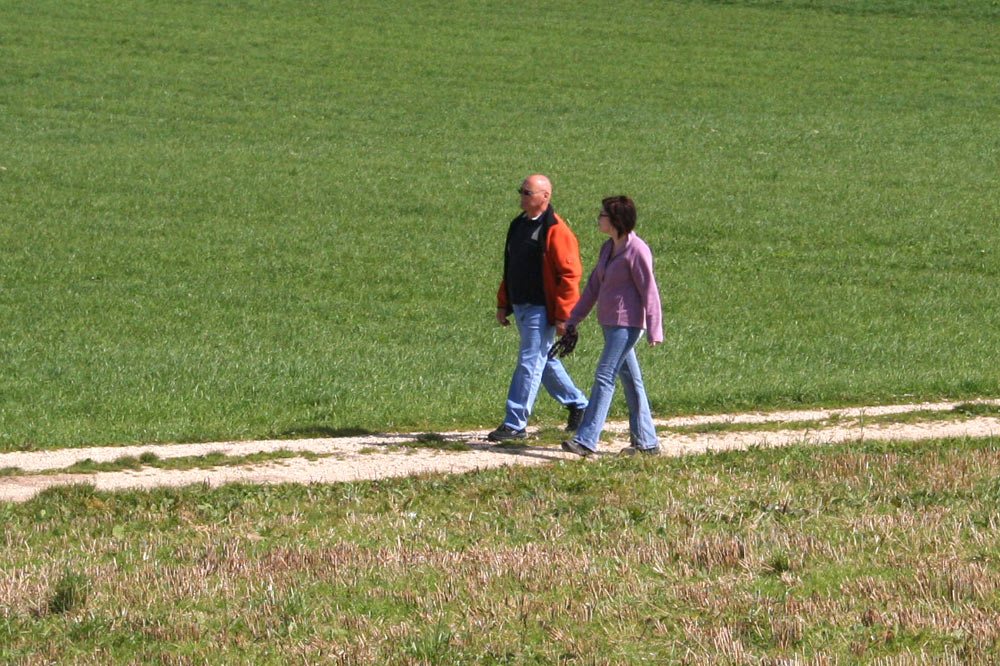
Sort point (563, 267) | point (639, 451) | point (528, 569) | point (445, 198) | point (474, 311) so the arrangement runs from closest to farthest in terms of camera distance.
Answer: point (528, 569) < point (639, 451) < point (563, 267) < point (474, 311) < point (445, 198)

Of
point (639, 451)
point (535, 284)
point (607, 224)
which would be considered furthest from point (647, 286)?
point (639, 451)

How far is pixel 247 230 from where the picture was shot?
21969 millimetres

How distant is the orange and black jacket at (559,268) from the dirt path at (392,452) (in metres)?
1.07

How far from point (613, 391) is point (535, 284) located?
1.04 m

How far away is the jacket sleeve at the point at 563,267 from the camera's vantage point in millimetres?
10070

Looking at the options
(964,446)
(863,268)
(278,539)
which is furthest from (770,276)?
(278,539)

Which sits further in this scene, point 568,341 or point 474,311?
point 474,311

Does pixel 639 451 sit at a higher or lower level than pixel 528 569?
lower

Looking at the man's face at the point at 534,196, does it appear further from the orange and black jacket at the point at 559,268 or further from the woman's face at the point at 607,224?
the woman's face at the point at 607,224

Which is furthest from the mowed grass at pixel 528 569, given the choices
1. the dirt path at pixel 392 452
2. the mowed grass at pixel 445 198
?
the mowed grass at pixel 445 198

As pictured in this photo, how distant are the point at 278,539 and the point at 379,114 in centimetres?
2576

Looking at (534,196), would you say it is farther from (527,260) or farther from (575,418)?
(575,418)

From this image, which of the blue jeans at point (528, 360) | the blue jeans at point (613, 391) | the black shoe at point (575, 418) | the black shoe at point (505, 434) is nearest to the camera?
the blue jeans at point (613, 391)

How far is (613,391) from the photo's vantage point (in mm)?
9773
